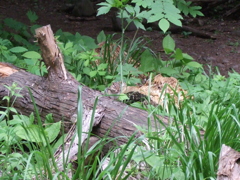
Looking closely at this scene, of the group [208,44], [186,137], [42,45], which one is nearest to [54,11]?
[208,44]

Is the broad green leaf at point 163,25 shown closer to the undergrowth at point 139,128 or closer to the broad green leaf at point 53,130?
the undergrowth at point 139,128

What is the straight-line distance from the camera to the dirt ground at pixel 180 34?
6.31m

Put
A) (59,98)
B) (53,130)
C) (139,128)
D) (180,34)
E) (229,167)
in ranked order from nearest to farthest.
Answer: (229,167)
(139,128)
(53,130)
(59,98)
(180,34)

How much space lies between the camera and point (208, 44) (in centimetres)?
704

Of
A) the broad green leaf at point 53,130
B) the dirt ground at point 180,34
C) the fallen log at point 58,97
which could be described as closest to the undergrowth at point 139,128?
the broad green leaf at point 53,130

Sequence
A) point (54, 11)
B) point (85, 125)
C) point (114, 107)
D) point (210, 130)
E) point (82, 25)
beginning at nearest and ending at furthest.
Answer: point (210, 130), point (85, 125), point (114, 107), point (82, 25), point (54, 11)

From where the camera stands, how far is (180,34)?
7.62 m

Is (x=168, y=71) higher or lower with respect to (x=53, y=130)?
higher

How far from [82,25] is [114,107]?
5258 millimetres

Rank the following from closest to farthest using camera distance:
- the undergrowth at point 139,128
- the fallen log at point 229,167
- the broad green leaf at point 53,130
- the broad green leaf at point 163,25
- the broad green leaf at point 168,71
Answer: the fallen log at point 229,167, the undergrowth at point 139,128, the broad green leaf at point 53,130, the broad green leaf at point 163,25, the broad green leaf at point 168,71

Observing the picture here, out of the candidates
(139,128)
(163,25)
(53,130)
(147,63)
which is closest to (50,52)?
(53,130)

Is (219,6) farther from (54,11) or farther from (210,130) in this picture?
(210,130)

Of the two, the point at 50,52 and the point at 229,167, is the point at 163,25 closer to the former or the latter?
the point at 50,52

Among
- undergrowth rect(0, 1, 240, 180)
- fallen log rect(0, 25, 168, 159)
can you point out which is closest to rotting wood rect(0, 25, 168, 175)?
fallen log rect(0, 25, 168, 159)
